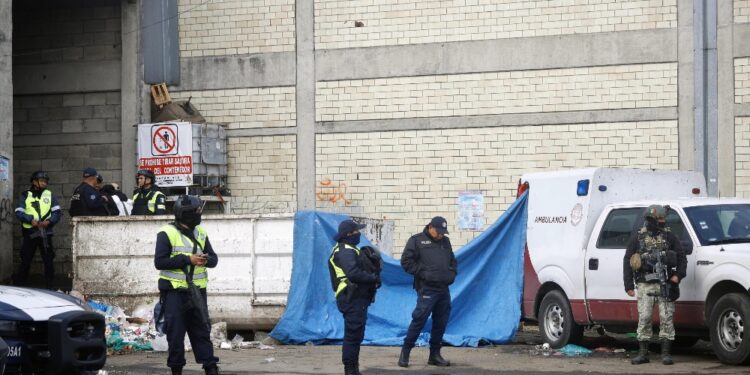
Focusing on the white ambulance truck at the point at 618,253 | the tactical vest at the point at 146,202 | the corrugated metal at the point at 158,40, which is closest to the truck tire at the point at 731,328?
the white ambulance truck at the point at 618,253

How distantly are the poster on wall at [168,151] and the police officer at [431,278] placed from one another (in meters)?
8.98

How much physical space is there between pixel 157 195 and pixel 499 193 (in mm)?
6540

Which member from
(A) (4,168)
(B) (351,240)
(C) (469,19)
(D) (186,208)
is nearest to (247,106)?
(C) (469,19)

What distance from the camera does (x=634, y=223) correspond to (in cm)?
1419

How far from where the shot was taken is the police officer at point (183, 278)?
1119 centimetres

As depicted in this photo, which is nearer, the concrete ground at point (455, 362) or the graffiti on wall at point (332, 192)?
the concrete ground at point (455, 362)

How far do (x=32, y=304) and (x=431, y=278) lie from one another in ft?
16.0

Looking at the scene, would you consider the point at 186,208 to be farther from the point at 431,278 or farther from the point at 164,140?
the point at 164,140

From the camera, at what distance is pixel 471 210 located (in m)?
21.6

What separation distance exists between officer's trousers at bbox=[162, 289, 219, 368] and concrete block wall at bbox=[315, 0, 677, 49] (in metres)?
11.5

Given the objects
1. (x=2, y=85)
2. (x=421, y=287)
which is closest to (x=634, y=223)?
(x=421, y=287)

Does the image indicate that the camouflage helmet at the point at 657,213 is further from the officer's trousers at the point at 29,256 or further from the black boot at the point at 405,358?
the officer's trousers at the point at 29,256

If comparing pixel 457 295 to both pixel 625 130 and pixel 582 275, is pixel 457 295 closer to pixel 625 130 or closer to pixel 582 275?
pixel 582 275

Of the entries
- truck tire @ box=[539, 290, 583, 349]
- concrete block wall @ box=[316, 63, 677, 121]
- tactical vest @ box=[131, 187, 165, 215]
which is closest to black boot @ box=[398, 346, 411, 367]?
truck tire @ box=[539, 290, 583, 349]
